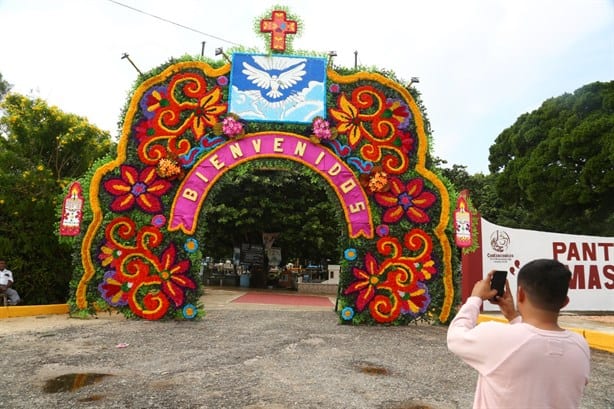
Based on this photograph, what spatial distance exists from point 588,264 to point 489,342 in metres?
10.9

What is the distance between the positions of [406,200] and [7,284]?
828 centimetres

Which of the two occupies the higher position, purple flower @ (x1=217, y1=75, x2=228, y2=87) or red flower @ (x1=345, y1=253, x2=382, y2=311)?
purple flower @ (x1=217, y1=75, x2=228, y2=87)

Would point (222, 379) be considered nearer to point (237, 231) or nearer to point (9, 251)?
point (9, 251)

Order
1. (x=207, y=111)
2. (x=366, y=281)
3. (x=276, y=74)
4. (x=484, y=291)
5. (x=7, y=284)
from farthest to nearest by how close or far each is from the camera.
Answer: (x=7, y=284) → (x=276, y=74) → (x=207, y=111) → (x=366, y=281) → (x=484, y=291)

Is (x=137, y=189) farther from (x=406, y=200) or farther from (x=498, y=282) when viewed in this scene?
(x=498, y=282)

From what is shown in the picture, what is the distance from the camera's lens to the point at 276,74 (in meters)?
9.09

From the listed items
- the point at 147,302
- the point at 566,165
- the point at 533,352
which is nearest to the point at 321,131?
the point at 147,302

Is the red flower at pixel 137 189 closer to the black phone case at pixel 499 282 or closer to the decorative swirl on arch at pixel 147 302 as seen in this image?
the decorative swirl on arch at pixel 147 302

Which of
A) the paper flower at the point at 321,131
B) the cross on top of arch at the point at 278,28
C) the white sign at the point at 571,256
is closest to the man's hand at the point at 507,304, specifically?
the paper flower at the point at 321,131

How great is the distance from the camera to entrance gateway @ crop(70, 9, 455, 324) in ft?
28.0

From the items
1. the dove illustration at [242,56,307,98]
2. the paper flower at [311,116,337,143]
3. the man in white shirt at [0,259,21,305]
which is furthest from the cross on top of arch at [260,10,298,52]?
the man in white shirt at [0,259,21,305]

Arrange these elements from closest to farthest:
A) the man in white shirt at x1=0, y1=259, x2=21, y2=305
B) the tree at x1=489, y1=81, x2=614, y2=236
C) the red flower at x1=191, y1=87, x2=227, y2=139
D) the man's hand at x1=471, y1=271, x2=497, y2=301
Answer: the man's hand at x1=471, y1=271, x2=497, y2=301, the red flower at x1=191, y1=87, x2=227, y2=139, the man in white shirt at x1=0, y1=259, x2=21, y2=305, the tree at x1=489, y1=81, x2=614, y2=236

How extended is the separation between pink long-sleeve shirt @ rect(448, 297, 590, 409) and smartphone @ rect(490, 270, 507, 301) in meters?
0.23

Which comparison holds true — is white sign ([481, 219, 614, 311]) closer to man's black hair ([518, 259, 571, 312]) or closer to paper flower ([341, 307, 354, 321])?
paper flower ([341, 307, 354, 321])
